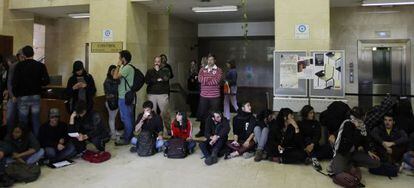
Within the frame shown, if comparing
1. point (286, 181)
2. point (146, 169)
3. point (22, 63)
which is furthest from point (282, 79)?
point (22, 63)

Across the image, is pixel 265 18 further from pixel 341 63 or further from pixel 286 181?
pixel 286 181

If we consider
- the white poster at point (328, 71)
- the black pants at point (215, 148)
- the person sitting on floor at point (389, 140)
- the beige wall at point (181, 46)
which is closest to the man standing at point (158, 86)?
the black pants at point (215, 148)

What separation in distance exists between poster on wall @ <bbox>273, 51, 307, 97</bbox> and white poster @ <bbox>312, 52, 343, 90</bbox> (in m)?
0.19

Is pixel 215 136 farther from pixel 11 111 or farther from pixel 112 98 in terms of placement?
pixel 11 111

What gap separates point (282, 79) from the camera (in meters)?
5.32

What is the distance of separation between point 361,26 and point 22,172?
717 centimetres

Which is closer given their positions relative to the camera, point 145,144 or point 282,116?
point 282,116

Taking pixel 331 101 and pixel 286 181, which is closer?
pixel 286 181

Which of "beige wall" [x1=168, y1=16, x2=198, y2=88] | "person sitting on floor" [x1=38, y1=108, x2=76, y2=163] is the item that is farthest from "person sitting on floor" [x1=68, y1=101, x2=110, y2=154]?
"beige wall" [x1=168, y1=16, x2=198, y2=88]

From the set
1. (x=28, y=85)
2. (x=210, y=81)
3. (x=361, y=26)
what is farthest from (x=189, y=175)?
(x=361, y=26)

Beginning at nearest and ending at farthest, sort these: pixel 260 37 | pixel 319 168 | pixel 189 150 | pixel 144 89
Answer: pixel 319 168 → pixel 189 150 → pixel 144 89 → pixel 260 37

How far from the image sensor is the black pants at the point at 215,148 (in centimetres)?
470

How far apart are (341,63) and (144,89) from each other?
3954mm

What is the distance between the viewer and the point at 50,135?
4.43 m
